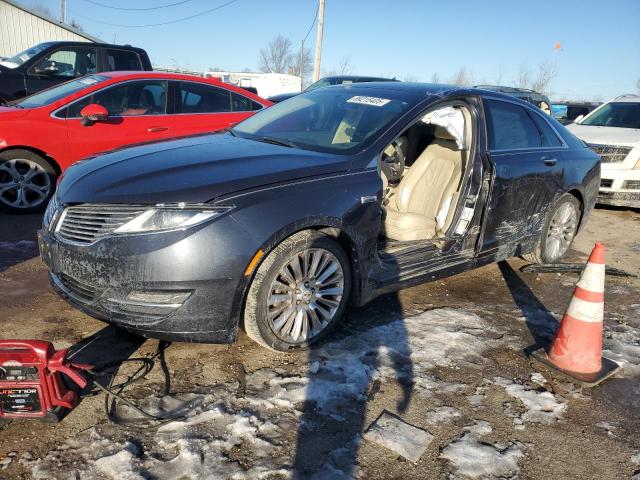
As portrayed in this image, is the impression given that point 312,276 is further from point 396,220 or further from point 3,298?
point 3,298

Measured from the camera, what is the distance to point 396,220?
407 cm

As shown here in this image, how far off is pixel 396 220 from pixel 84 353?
240 centimetres

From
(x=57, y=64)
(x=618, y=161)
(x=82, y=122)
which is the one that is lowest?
(x=618, y=161)

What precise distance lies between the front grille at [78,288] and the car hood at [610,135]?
305 inches

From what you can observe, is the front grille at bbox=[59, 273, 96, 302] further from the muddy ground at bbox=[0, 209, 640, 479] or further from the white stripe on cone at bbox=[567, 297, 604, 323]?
the white stripe on cone at bbox=[567, 297, 604, 323]

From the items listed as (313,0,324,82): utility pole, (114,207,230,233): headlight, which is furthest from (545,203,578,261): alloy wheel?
(313,0,324,82): utility pole

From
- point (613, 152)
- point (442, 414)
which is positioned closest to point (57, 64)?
point (442, 414)

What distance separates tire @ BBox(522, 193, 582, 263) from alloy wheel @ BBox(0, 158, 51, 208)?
503 centimetres

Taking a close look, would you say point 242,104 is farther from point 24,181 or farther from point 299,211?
point 299,211

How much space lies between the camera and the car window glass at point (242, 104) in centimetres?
673

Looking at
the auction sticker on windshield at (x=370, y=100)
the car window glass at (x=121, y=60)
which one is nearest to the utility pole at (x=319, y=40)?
the car window glass at (x=121, y=60)

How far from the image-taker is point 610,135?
8.10 metres

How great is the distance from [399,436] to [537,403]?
0.87 m

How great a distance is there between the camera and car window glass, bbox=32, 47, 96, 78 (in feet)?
25.2
